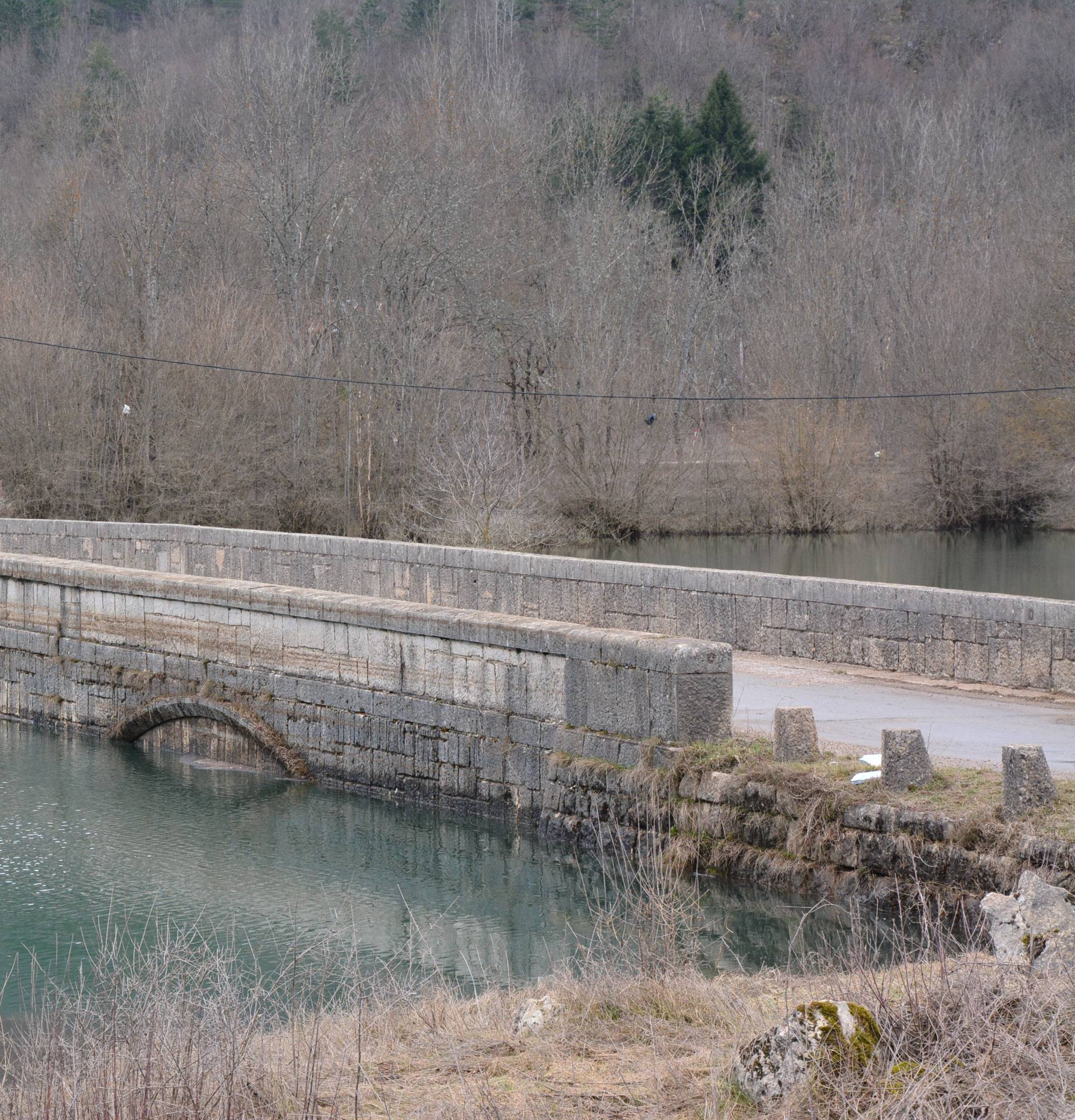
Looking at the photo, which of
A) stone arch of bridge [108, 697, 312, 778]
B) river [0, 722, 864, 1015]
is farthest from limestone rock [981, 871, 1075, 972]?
stone arch of bridge [108, 697, 312, 778]

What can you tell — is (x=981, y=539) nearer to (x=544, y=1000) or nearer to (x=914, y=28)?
(x=544, y=1000)

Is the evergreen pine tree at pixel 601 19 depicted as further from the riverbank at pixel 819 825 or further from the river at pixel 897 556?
the riverbank at pixel 819 825

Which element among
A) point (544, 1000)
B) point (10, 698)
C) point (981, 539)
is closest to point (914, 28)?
point (981, 539)

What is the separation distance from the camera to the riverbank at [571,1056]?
436cm

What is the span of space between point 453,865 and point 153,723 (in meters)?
5.05

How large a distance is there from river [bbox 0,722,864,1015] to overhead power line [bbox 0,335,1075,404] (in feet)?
62.5

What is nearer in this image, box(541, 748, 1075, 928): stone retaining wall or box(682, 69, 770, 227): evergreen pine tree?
box(541, 748, 1075, 928): stone retaining wall

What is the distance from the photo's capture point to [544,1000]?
6105mm

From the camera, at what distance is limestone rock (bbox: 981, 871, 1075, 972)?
18.1 ft

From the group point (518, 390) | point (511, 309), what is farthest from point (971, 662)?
point (511, 309)

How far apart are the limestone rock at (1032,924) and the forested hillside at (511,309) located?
73.0 ft

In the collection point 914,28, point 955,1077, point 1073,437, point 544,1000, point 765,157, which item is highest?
point 914,28

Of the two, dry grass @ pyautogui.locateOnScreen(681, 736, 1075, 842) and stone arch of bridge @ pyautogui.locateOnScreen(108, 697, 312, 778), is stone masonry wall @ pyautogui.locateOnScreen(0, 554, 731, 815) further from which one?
dry grass @ pyautogui.locateOnScreen(681, 736, 1075, 842)

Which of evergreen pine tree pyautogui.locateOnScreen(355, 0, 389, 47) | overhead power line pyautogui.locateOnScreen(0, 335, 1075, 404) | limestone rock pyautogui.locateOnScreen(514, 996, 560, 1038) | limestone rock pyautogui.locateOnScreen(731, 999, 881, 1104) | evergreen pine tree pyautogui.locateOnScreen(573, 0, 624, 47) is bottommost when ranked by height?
limestone rock pyautogui.locateOnScreen(514, 996, 560, 1038)
